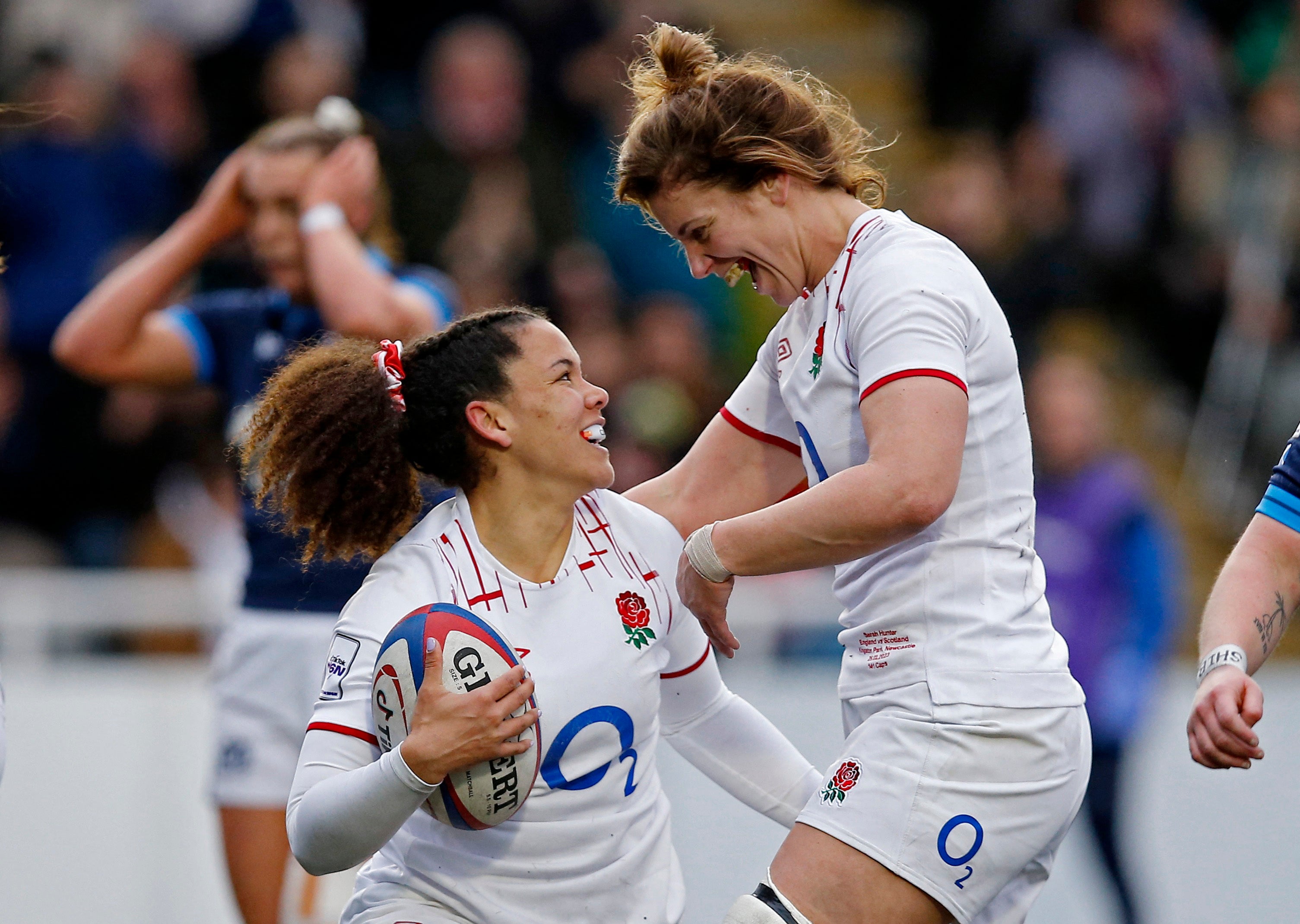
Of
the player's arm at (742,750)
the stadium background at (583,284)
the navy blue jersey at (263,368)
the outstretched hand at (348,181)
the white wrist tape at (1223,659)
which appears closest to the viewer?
the white wrist tape at (1223,659)

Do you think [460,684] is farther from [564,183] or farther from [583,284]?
[564,183]

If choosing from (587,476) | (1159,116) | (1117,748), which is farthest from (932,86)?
(587,476)

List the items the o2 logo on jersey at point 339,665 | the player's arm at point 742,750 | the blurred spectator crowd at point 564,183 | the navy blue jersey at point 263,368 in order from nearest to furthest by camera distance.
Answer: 1. the o2 logo on jersey at point 339,665
2. the player's arm at point 742,750
3. the navy blue jersey at point 263,368
4. the blurred spectator crowd at point 564,183

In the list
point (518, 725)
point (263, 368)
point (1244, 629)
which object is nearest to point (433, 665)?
point (518, 725)

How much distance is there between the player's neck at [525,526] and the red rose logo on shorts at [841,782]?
0.59m

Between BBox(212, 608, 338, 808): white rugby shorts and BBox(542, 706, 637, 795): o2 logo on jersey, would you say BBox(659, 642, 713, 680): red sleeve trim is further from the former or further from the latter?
BBox(212, 608, 338, 808): white rugby shorts

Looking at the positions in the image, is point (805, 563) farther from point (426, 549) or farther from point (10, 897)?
point (10, 897)

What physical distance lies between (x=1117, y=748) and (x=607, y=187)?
4102 mm

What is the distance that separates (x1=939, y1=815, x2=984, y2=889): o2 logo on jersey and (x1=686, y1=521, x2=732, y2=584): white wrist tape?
53cm

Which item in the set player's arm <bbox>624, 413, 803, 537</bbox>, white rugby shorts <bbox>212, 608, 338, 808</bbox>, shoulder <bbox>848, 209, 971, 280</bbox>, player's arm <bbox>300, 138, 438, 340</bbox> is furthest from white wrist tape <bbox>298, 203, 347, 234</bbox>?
shoulder <bbox>848, 209, 971, 280</bbox>

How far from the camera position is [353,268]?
13.5 ft

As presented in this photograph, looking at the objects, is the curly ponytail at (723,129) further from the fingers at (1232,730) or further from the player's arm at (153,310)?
the player's arm at (153,310)

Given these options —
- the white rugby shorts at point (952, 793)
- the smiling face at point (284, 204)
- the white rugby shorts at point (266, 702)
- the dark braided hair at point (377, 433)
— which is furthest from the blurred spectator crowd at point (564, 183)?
the white rugby shorts at point (952, 793)

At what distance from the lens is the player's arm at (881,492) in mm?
2381
